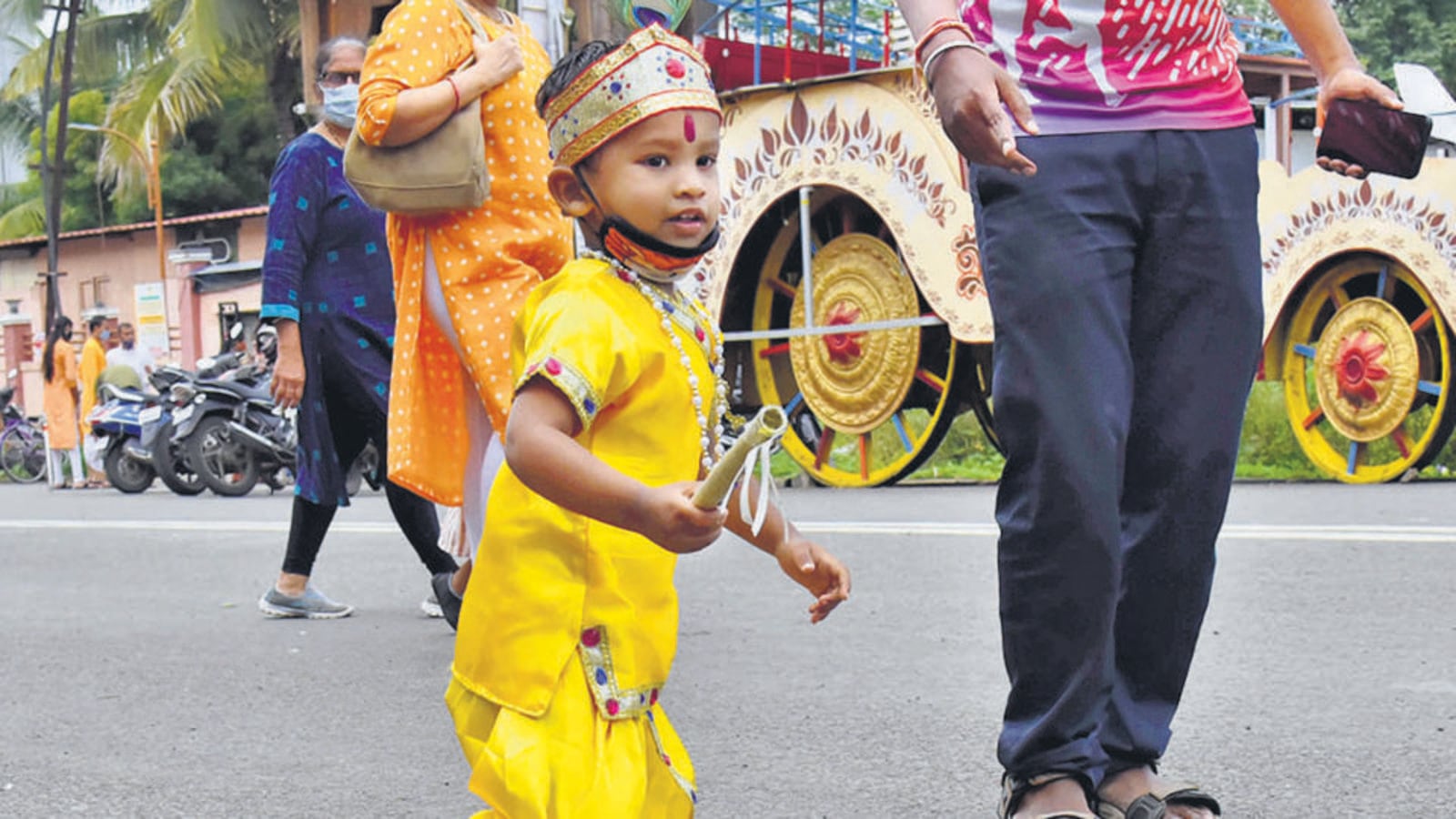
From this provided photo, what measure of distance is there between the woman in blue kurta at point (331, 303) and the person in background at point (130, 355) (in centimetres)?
1278

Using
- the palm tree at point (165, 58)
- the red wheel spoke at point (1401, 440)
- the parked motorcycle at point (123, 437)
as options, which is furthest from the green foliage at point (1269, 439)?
the palm tree at point (165, 58)

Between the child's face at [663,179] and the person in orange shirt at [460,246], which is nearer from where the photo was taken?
the child's face at [663,179]

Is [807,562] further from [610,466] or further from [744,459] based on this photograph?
[744,459]

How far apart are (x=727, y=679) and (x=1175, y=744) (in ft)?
4.27

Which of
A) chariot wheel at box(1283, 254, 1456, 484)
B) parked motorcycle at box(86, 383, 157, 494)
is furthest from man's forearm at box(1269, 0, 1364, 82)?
parked motorcycle at box(86, 383, 157, 494)

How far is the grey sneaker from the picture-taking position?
6230mm

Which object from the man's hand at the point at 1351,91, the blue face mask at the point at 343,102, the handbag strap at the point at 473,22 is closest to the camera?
the man's hand at the point at 1351,91

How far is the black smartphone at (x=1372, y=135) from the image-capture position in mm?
3133

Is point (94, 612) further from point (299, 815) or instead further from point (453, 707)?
point (453, 707)

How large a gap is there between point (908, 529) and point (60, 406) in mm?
13424

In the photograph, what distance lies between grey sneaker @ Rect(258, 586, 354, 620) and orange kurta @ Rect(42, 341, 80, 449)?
13.8 m

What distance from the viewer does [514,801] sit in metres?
2.29

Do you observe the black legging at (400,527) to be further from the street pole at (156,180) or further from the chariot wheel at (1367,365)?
the street pole at (156,180)

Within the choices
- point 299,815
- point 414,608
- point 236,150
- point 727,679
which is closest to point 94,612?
point 414,608
